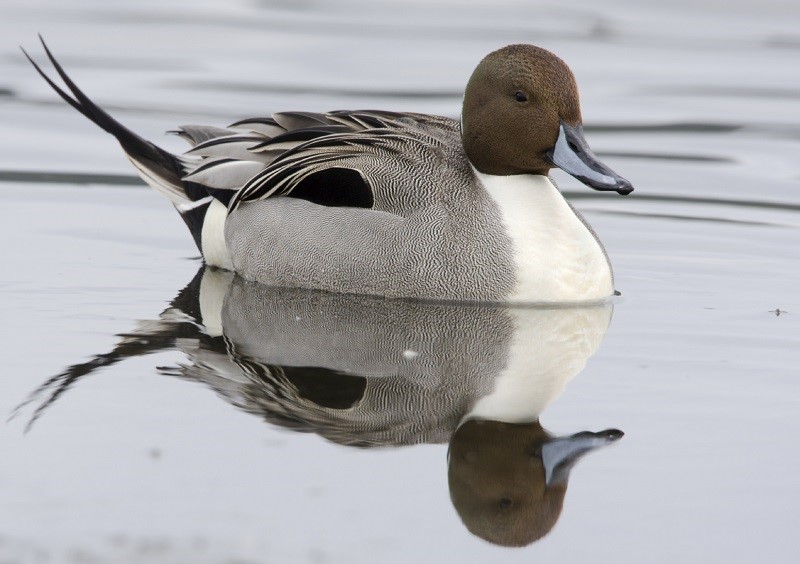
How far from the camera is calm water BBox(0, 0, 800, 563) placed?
4.65m

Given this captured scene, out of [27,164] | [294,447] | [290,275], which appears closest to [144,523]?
[294,447]

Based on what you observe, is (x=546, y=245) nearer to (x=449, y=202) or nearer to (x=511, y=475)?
(x=449, y=202)

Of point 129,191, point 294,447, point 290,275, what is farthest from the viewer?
point 129,191

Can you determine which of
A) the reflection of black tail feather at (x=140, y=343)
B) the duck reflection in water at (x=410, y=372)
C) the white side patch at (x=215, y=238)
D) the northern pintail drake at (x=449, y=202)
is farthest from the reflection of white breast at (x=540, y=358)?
the white side patch at (x=215, y=238)

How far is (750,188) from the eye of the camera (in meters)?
10.8

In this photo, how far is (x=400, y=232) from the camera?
24.8 ft

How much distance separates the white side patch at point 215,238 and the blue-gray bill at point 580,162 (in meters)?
1.97

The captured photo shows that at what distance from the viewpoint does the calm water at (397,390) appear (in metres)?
4.65

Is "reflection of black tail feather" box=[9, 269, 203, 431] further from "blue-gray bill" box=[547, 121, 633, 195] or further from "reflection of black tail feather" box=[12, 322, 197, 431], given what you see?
"blue-gray bill" box=[547, 121, 633, 195]

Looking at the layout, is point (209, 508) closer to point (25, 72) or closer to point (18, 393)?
point (18, 393)

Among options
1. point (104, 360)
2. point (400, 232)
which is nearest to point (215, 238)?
point (400, 232)

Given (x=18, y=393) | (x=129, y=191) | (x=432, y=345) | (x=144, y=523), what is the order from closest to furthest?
1. (x=144, y=523)
2. (x=18, y=393)
3. (x=432, y=345)
4. (x=129, y=191)

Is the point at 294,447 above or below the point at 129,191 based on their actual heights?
above

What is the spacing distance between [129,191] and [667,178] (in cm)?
388
